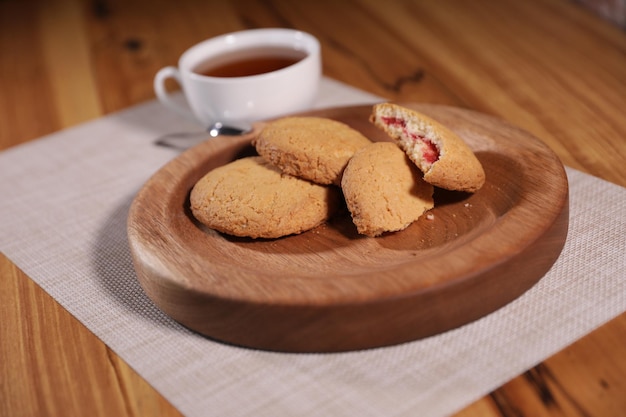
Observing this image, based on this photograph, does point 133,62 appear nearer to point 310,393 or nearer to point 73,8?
point 73,8

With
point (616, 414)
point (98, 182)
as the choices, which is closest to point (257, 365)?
point (616, 414)

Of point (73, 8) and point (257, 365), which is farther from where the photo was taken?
point (73, 8)

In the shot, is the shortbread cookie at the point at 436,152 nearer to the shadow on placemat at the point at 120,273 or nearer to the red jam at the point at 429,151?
the red jam at the point at 429,151

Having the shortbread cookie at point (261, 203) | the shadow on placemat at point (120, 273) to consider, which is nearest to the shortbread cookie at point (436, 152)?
the shortbread cookie at point (261, 203)

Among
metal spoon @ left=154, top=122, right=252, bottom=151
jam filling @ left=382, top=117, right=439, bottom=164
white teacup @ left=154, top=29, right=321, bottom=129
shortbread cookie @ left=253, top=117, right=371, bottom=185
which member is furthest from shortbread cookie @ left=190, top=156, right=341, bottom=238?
metal spoon @ left=154, top=122, right=252, bottom=151

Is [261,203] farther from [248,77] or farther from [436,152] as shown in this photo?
[248,77]
